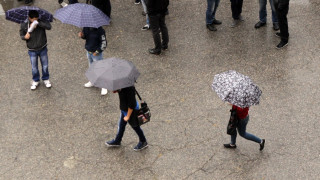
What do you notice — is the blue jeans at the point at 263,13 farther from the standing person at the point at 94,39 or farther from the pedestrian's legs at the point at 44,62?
the pedestrian's legs at the point at 44,62

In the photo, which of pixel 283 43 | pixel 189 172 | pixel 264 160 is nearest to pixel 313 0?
pixel 283 43

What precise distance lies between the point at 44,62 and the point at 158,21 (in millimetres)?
2377

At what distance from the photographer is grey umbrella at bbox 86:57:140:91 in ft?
18.9

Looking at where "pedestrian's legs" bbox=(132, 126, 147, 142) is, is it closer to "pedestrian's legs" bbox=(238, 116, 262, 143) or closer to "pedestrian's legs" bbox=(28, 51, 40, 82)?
"pedestrian's legs" bbox=(238, 116, 262, 143)

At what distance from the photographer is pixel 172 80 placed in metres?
8.31

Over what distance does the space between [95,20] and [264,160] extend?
3.48m

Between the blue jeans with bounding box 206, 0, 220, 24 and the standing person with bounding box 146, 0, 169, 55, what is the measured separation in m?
1.19

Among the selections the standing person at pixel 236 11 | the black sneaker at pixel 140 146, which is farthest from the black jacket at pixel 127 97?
the standing person at pixel 236 11

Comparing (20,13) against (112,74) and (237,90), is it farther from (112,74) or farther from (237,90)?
(237,90)

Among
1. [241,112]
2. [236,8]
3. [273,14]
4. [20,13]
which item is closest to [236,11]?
[236,8]

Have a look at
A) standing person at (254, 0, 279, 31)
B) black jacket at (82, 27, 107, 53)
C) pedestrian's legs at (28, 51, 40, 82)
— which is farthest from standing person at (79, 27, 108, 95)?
A: standing person at (254, 0, 279, 31)

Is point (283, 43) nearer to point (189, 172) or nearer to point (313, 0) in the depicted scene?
point (313, 0)

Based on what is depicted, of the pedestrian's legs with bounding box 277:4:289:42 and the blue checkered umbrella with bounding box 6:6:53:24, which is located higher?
the blue checkered umbrella with bounding box 6:6:53:24

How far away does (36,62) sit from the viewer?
8.05 meters
